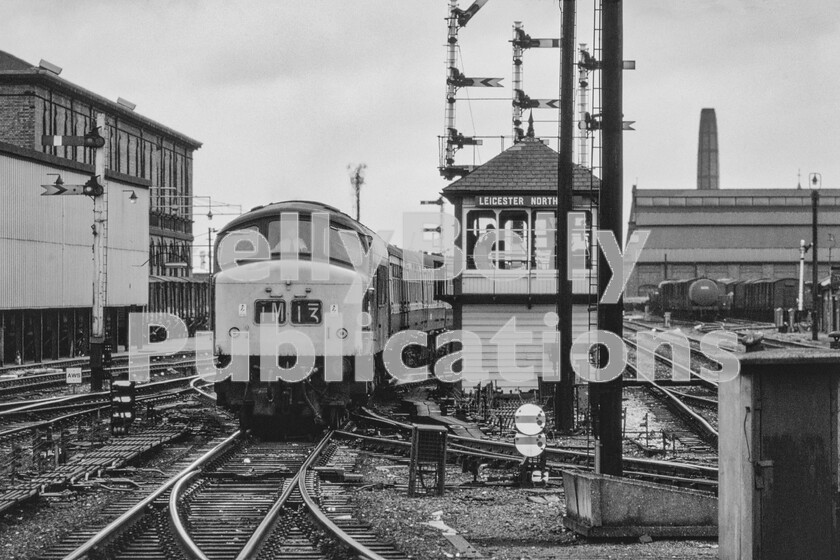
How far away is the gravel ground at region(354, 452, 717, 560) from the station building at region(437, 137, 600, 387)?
43.6 feet

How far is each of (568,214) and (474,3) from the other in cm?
2706

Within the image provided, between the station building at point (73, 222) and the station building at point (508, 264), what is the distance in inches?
364

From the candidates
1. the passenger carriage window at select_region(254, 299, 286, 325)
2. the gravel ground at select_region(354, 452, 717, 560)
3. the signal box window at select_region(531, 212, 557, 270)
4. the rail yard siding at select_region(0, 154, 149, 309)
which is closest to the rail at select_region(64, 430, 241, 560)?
the gravel ground at select_region(354, 452, 717, 560)

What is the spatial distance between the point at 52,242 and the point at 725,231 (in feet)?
260

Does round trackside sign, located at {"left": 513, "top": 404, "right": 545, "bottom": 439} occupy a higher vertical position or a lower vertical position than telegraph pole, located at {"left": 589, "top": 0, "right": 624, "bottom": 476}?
lower

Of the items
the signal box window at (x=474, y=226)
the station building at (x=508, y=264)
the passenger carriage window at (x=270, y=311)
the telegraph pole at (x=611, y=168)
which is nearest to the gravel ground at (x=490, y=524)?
the telegraph pole at (x=611, y=168)

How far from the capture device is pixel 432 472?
43.9 feet

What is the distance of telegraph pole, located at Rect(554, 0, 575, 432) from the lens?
65.1ft

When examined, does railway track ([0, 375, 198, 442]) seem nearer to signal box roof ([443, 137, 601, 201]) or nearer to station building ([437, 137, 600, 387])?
station building ([437, 137, 600, 387])

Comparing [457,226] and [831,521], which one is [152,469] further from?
[457,226]

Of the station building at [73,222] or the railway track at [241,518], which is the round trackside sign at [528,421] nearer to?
the railway track at [241,518]

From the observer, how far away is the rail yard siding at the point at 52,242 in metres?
38.4

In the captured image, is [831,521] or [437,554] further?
[437,554]

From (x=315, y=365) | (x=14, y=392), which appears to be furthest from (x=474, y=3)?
(x=315, y=365)
